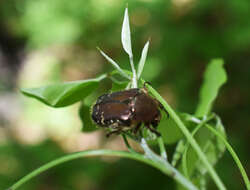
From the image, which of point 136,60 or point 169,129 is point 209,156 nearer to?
point 169,129

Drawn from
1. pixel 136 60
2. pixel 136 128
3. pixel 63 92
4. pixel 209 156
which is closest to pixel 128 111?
pixel 136 128

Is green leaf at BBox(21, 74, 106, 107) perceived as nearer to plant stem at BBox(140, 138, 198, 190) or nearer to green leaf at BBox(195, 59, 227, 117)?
plant stem at BBox(140, 138, 198, 190)

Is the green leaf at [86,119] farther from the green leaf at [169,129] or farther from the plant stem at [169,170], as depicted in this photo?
the plant stem at [169,170]

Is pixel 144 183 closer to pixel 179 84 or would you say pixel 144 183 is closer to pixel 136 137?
pixel 179 84

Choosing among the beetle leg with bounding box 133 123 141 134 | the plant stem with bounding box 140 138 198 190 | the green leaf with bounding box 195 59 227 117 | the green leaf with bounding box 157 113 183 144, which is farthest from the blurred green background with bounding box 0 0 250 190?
the plant stem with bounding box 140 138 198 190

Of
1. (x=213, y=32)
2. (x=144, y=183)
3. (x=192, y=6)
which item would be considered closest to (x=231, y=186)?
(x=144, y=183)
